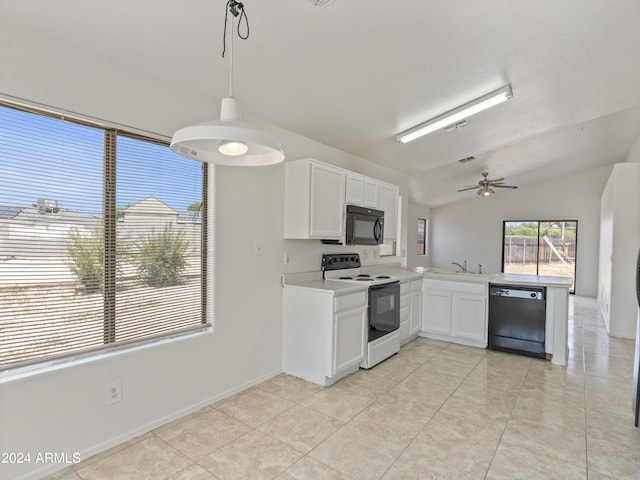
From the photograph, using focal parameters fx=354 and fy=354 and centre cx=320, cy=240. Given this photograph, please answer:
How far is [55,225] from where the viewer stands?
2.00m

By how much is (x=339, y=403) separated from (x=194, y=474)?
3.97ft

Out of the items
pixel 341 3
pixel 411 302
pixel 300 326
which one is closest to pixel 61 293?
pixel 300 326

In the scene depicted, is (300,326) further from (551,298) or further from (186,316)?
(551,298)

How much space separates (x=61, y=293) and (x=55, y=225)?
1.28ft

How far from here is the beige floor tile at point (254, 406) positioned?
101 inches

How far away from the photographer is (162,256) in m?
2.52

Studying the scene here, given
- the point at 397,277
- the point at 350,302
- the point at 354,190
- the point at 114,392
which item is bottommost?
the point at 114,392

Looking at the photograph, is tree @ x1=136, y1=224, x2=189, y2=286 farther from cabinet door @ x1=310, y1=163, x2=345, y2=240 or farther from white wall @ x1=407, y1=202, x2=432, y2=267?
white wall @ x1=407, y1=202, x2=432, y2=267

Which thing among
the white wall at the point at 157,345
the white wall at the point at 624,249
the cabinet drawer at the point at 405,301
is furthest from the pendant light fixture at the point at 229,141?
the white wall at the point at 624,249

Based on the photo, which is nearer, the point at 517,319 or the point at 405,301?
the point at 517,319

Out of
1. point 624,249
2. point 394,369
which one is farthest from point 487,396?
point 624,249

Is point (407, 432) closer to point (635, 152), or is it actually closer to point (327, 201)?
point (327, 201)

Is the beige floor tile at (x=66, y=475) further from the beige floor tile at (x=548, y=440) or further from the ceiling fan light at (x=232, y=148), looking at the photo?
the beige floor tile at (x=548, y=440)

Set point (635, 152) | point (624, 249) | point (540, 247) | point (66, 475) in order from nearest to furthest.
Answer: point (66, 475) < point (624, 249) < point (635, 152) < point (540, 247)
